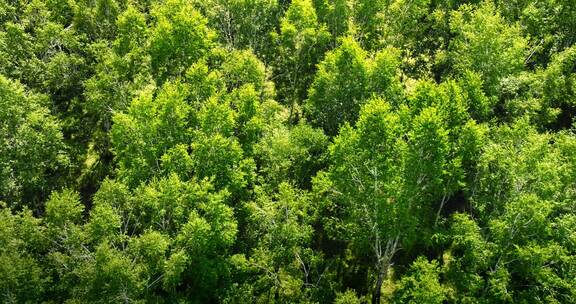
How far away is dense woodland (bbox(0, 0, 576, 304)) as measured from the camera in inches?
1773

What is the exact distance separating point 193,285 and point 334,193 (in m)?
17.3

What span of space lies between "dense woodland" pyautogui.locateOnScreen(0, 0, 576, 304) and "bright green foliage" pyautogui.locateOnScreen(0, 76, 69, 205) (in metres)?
0.22

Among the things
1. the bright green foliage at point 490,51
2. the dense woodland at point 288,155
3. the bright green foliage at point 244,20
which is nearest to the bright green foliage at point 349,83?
the dense woodland at point 288,155

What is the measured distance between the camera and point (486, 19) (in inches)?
2355

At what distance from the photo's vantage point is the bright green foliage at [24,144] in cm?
5456

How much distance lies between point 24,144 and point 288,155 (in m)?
29.5

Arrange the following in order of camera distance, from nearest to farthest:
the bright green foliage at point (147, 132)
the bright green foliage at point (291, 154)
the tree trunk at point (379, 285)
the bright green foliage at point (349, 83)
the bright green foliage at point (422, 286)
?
the bright green foliage at point (422, 286), the tree trunk at point (379, 285), the bright green foliage at point (147, 132), the bright green foliage at point (291, 154), the bright green foliage at point (349, 83)

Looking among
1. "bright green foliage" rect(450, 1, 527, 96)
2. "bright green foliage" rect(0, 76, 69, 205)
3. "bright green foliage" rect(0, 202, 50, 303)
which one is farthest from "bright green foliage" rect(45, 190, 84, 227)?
"bright green foliage" rect(450, 1, 527, 96)

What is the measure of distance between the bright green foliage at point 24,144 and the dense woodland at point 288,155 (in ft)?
0.72

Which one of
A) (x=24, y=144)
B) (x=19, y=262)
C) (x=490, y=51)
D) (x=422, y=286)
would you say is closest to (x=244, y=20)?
(x=24, y=144)

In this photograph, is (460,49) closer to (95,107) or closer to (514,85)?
(514,85)

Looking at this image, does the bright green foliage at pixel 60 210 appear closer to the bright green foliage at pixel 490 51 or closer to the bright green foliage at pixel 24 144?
the bright green foliage at pixel 24 144

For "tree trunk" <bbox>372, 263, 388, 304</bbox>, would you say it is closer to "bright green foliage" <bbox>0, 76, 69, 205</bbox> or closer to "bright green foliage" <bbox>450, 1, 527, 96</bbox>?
"bright green foliage" <bbox>450, 1, 527, 96</bbox>

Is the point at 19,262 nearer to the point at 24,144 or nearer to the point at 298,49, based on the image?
the point at 24,144
